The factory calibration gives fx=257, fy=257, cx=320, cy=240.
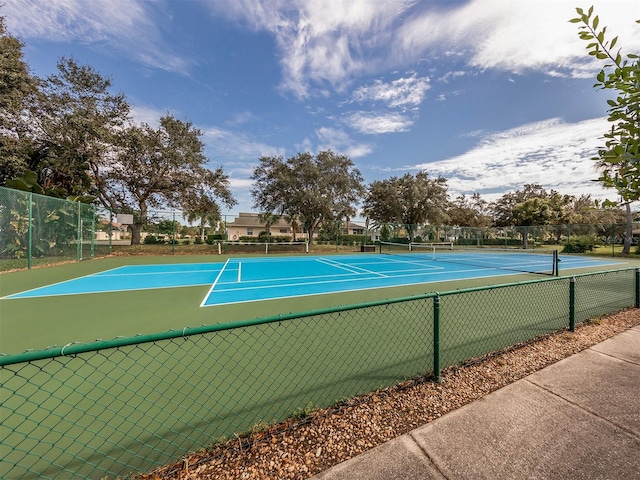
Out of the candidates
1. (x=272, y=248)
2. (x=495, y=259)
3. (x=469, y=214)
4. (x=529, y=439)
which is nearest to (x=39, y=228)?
(x=272, y=248)

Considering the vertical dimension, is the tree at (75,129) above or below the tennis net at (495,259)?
above

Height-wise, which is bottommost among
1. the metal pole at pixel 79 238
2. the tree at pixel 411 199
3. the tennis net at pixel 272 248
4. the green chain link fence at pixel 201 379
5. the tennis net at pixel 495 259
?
the tennis net at pixel 495 259

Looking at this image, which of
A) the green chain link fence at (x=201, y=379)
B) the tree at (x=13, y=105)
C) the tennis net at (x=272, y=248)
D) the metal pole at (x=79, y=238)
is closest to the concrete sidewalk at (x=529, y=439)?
the green chain link fence at (x=201, y=379)

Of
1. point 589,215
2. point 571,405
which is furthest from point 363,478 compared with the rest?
point 589,215

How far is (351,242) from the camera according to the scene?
88.3ft

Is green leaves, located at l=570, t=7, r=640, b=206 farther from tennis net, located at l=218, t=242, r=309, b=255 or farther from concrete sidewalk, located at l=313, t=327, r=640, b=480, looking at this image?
tennis net, located at l=218, t=242, r=309, b=255

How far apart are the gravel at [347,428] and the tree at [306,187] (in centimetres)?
2226

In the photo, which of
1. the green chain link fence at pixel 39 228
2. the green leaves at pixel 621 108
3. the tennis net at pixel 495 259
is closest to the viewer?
the green leaves at pixel 621 108

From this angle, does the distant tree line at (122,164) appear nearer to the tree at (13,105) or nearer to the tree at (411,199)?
the tree at (13,105)

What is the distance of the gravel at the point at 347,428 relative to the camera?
1938 mm

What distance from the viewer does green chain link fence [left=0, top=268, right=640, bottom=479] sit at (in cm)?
212

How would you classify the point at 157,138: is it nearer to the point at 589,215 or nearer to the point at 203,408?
the point at 203,408

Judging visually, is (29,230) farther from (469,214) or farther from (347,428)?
(469,214)

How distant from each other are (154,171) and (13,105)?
794 cm
